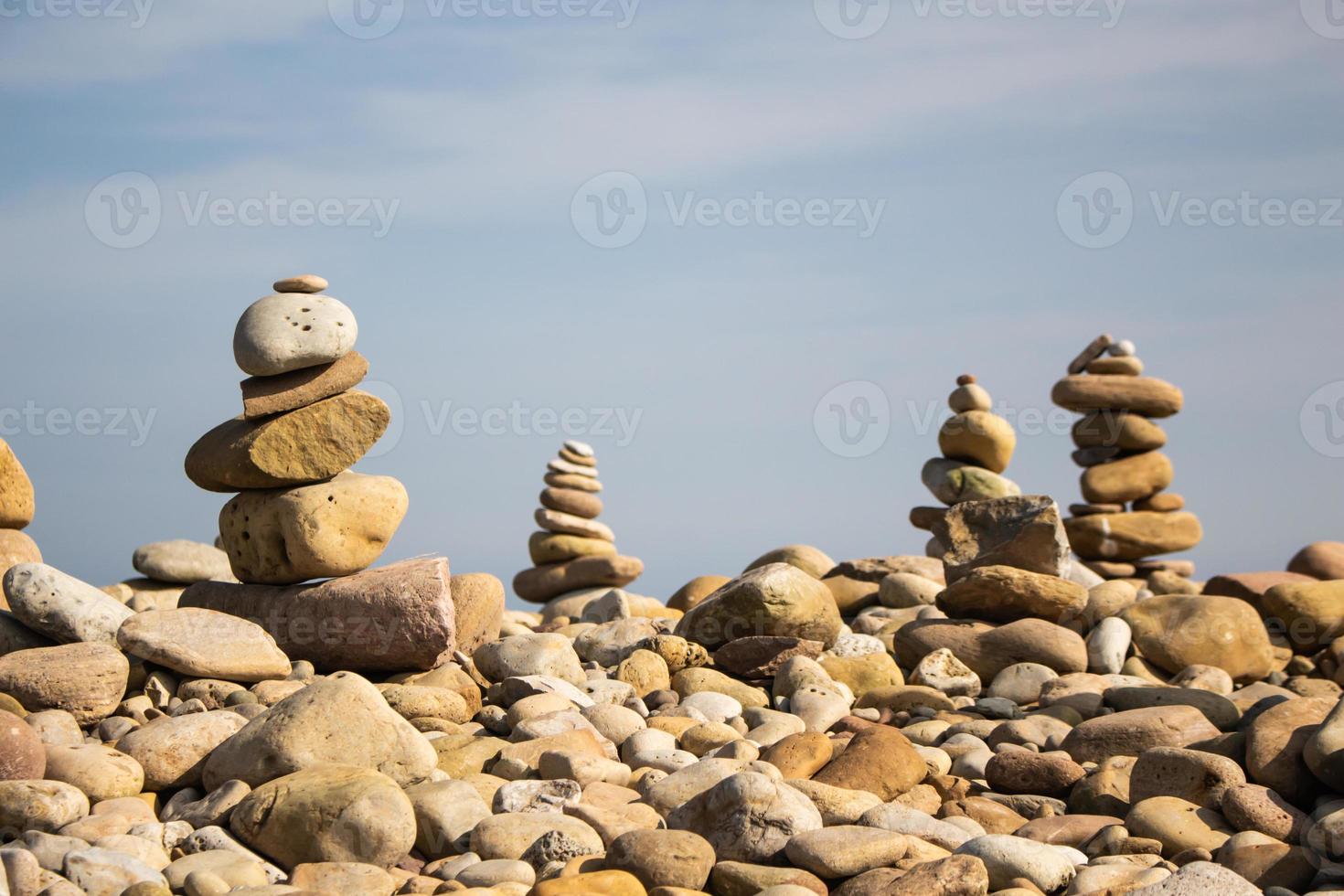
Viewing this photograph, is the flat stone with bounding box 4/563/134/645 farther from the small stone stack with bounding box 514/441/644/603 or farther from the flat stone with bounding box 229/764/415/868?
the small stone stack with bounding box 514/441/644/603

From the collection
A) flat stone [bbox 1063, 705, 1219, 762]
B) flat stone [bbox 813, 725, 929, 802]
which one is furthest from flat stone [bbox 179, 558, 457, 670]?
flat stone [bbox 1063, 705, 1219, 762]

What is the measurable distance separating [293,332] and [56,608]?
2335 millimetres

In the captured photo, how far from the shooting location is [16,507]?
10305mm

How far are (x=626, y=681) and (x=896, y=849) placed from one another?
3.67 meters

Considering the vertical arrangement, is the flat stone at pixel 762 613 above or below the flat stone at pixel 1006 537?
below

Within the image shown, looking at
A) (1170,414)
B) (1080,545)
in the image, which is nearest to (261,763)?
(1080,545)

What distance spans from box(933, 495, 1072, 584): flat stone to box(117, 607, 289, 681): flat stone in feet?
19.2

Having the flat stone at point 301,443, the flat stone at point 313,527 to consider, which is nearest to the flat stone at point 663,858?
the flat stone at point 313,527

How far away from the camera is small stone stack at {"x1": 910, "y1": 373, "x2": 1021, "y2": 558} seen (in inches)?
627

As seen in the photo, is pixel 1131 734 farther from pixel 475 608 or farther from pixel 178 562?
pixel 178 562

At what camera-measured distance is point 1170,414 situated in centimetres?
1733

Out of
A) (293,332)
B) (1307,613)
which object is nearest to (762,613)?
(293,332)

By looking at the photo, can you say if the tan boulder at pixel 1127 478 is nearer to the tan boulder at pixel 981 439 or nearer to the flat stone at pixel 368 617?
the tan boulder at pixel 981 439

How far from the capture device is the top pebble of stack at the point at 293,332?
9133mm
